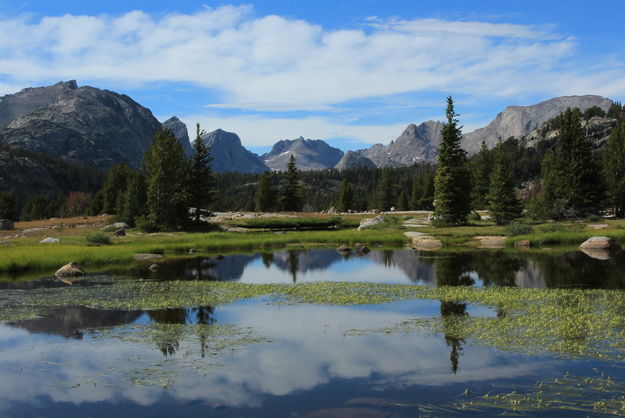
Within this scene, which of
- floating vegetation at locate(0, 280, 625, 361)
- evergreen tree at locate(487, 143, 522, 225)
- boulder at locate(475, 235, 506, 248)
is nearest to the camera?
floating vegetation at locate(0, 280, 625, 361)

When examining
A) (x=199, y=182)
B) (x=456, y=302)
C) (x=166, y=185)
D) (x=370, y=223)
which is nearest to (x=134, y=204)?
(x=166, y=185)

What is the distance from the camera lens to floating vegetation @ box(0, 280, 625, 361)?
17.8 metres

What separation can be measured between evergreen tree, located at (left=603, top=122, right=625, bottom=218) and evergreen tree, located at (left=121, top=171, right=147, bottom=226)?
71.0 meters

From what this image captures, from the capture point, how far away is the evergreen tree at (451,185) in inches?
2867

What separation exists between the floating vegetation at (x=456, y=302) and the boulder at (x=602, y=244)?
2495 cm

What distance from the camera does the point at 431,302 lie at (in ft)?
85.1

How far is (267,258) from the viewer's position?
166ft

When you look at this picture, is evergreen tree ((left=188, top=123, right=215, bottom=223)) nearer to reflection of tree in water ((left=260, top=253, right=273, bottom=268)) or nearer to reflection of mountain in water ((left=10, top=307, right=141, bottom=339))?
reflection of tree in water ((left=260, top=253, right=273, bottom=268))

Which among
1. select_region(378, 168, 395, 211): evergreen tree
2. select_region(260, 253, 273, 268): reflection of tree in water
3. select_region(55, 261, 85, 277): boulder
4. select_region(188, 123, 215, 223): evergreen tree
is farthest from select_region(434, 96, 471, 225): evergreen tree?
select_region(378, 168, 395, 211): evergreen tree

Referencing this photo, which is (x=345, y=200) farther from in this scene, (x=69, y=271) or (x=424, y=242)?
(x=69, y=271)

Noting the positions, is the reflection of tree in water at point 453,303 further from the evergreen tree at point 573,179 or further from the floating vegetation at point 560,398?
the evergreen tree at point 573,179

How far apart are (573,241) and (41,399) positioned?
183ft

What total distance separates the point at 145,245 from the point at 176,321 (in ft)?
111

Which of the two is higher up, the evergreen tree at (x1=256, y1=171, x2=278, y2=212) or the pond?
the evergreen tree at (x1=256, y1=171, x2=278, y2=212)
